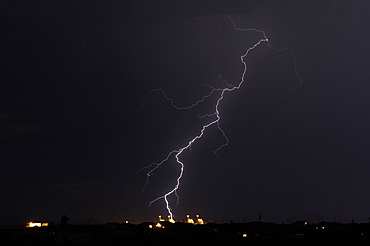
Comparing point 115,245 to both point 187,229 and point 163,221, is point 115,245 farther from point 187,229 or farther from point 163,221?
point 163,221

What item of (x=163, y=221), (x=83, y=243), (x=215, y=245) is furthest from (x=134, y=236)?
(x=163, y=221)

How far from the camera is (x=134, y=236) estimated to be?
53.8 meters

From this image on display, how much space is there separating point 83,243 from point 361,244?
2131cm

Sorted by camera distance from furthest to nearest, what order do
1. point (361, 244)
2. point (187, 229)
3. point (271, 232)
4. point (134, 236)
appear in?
1. point (187, 229)
2. point (271, 232)
3. point (134, 236)
4. point (361, 244)

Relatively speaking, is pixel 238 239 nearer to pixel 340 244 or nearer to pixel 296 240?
pixel 296 240

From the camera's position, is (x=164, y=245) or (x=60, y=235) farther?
(x=60, y=235)

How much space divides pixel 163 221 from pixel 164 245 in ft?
108

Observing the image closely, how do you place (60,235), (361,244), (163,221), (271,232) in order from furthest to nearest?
1. (163,221)
2. (271,232)
3. (60,235)
4. (361,244)

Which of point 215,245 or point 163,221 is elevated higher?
point 163,221

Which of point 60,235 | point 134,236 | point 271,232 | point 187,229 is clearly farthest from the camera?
point 187,229

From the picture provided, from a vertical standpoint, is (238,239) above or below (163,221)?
below

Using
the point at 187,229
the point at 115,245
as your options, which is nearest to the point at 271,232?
the point at 187,229

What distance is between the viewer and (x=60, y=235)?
50.5 m

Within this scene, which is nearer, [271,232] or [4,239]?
[4,239]
